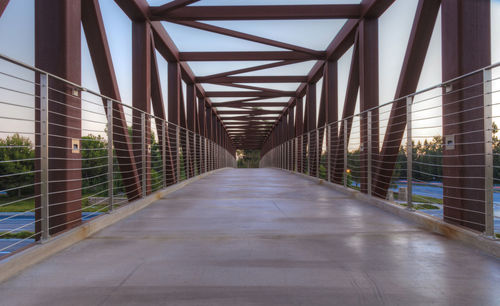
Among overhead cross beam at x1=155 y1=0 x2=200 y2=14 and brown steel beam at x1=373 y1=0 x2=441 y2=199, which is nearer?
brown steel beam at x1=373 y1=0 x2=441 y2=199

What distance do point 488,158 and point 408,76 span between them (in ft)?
8.71

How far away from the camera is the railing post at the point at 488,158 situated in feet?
7.80

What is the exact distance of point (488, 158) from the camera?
2436 millimetres

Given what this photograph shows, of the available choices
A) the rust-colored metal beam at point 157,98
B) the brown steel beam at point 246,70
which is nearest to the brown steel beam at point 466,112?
the rust-colored metal beam at point 157,98

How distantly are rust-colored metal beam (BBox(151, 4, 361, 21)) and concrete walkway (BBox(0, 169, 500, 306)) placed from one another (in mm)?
5023

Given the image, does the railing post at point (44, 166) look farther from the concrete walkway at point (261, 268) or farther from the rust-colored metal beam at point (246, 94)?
the rust-colored metal beam at point (246, 94)

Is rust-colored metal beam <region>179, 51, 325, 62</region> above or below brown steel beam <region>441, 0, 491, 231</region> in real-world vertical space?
above

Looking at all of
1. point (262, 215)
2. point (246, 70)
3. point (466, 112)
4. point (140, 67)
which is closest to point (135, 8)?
point (140, 67)

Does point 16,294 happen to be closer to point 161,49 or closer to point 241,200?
point 241,200

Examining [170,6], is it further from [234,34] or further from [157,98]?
[157,98]

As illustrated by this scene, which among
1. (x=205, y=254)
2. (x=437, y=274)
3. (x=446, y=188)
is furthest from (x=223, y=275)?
(x=446, y=188)

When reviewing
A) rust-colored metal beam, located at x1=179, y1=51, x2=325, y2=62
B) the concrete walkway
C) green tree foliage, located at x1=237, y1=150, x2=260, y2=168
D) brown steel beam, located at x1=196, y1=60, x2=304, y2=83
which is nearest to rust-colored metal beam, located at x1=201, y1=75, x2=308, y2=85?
brown steel beam, located at x1=196, y1=60, x2=304, y2=83

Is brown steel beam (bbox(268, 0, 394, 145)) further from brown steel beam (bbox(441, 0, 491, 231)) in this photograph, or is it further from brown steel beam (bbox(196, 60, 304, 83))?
brown steel beam (bbox(441, 0, 491, 231))

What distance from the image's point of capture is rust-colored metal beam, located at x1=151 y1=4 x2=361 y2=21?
6.97 m
